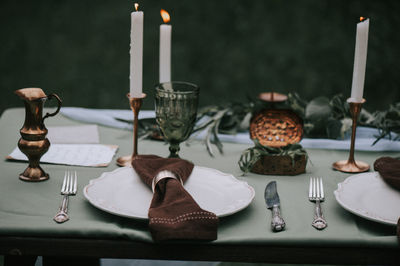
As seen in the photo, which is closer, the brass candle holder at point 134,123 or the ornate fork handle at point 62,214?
the ornate fork handle at point 62,214

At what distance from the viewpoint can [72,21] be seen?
12.2 ft

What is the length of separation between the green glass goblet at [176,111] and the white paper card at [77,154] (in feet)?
0.62

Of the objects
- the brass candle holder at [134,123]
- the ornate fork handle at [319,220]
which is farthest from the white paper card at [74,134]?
the ornate fork handle at [319,220]

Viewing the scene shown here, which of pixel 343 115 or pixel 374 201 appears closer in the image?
pixel 374 201

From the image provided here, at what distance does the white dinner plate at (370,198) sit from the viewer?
95 cm

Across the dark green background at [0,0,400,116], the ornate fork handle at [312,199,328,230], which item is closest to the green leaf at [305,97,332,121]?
the ornate fork handle at [312,199,328,230]

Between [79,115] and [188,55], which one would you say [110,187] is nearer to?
[79,115]

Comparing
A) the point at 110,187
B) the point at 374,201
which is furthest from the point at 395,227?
the point at 110,187

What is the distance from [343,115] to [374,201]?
0.68 metres

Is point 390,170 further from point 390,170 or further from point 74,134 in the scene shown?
point 74,134

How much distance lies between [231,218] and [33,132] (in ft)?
1.59

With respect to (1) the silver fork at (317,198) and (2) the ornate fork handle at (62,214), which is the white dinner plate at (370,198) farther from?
(2) the ornate fork handle at (62,214)

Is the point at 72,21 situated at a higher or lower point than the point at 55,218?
higher

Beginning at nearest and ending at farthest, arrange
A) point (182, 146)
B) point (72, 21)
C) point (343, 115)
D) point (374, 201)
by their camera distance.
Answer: point (374, 201), point (182, 146), point (343, 115), point (72, 21)
